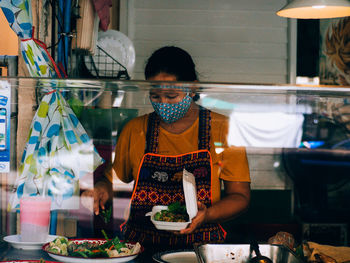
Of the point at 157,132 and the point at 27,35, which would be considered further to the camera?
the point at 157,132

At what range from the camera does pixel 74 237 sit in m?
1.68

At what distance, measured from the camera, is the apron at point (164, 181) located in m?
1.86

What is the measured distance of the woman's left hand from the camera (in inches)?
65.6

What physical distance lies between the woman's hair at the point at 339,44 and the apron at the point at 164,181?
9.55 feet

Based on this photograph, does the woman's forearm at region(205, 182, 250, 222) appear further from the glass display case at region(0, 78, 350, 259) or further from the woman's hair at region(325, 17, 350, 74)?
the woman's hair at region(325, 17, 350, 74)

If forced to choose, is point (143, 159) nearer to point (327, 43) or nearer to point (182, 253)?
point (182, 253)

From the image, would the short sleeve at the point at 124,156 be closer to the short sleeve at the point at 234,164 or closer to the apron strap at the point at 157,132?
the apron strap at the point at 157,132

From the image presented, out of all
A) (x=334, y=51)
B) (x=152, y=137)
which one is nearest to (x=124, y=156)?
(x=152, y=137)

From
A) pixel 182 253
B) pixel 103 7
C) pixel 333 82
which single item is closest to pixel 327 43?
pixel 333 82

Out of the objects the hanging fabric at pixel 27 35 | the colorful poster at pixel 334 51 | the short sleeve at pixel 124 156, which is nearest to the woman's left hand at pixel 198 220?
the short sleeve at pixel 124 156

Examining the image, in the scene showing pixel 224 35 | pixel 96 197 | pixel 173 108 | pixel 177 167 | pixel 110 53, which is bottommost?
pixel 96 197

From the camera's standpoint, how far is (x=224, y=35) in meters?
4.42

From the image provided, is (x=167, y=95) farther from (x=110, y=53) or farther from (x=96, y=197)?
(x=110, y=53)

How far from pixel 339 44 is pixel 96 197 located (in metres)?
3.26
